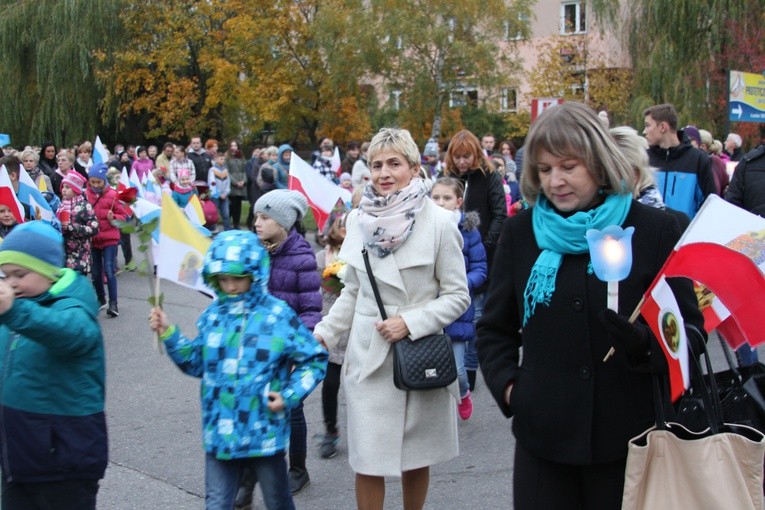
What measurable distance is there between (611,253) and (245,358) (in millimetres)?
1673

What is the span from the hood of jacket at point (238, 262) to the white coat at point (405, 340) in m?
0.56

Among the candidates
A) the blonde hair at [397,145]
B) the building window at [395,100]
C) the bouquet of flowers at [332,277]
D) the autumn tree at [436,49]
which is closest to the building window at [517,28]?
the autumn tree at [436,49]

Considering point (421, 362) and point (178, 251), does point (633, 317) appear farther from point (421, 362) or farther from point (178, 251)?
point (178, 251)

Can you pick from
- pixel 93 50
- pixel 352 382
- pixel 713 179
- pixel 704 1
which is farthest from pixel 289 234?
pixel 93 50

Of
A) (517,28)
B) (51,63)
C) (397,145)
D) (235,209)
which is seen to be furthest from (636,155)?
(517,28)

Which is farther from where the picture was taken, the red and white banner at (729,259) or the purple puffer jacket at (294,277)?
the purple puffer jacket at (294,277)

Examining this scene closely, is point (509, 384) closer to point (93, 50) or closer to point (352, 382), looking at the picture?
point (352, 382)

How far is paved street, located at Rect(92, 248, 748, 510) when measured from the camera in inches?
196

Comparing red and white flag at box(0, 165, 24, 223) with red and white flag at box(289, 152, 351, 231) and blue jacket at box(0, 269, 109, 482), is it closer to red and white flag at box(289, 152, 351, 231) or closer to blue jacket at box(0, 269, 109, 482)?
red and white flag at box(289, 152, 351, 231)

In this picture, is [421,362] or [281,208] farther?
[281,208]

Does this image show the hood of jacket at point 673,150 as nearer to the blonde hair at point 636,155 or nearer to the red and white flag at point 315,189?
the red and white flag at point 315,189

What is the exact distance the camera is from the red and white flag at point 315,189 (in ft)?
26.9

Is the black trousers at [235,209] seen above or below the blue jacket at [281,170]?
below

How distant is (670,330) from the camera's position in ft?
8.04
